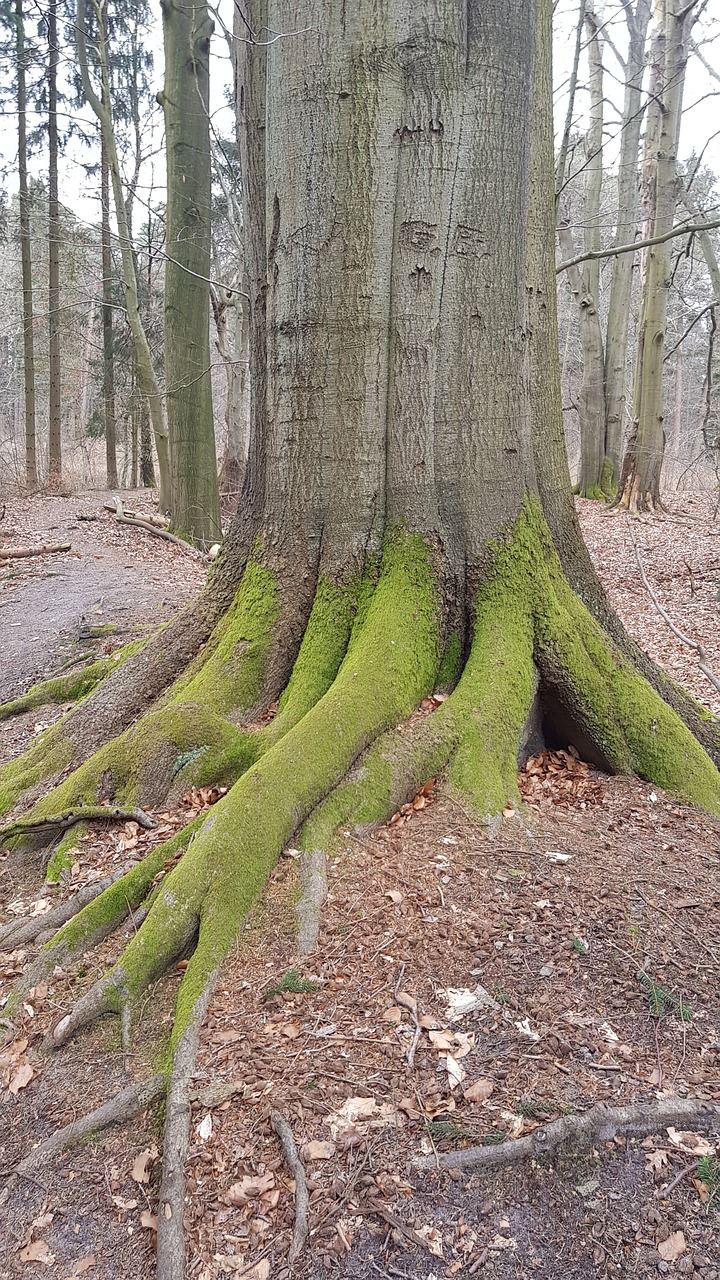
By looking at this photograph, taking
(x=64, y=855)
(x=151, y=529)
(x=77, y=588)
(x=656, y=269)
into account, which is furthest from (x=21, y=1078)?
(x=656, y=269)

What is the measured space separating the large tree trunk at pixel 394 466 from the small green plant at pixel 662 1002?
1.01 meters

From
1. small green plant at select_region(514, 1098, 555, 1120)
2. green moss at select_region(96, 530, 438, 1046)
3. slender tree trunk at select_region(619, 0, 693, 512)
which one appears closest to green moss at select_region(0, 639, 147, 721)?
green moss at select_region(96, 530, 438, 1046)

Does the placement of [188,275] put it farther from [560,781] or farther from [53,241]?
[560,781]

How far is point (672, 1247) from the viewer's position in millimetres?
1726

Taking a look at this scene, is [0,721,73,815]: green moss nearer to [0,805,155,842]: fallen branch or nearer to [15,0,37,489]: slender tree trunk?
[0,805,155,842]: fallen branch

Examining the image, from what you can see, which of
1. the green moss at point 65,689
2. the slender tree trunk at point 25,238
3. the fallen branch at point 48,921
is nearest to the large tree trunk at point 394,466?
the fallen branch at point 48,921

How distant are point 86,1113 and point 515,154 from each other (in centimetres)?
429

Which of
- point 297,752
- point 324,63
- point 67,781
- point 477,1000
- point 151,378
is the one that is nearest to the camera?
point 477,1000

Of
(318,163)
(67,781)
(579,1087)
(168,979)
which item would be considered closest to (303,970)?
(168,979)

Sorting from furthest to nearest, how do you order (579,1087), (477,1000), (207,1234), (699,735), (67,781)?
1. (699,735)
2. (67,781)
3. (477,1000)
4. (579,1087)
5. (207,1234)

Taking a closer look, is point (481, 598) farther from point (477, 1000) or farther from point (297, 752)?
point (477, 1000)

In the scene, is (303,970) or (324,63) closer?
(303,970)

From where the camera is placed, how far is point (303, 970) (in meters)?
2.53

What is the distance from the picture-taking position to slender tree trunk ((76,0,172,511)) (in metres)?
15.2
